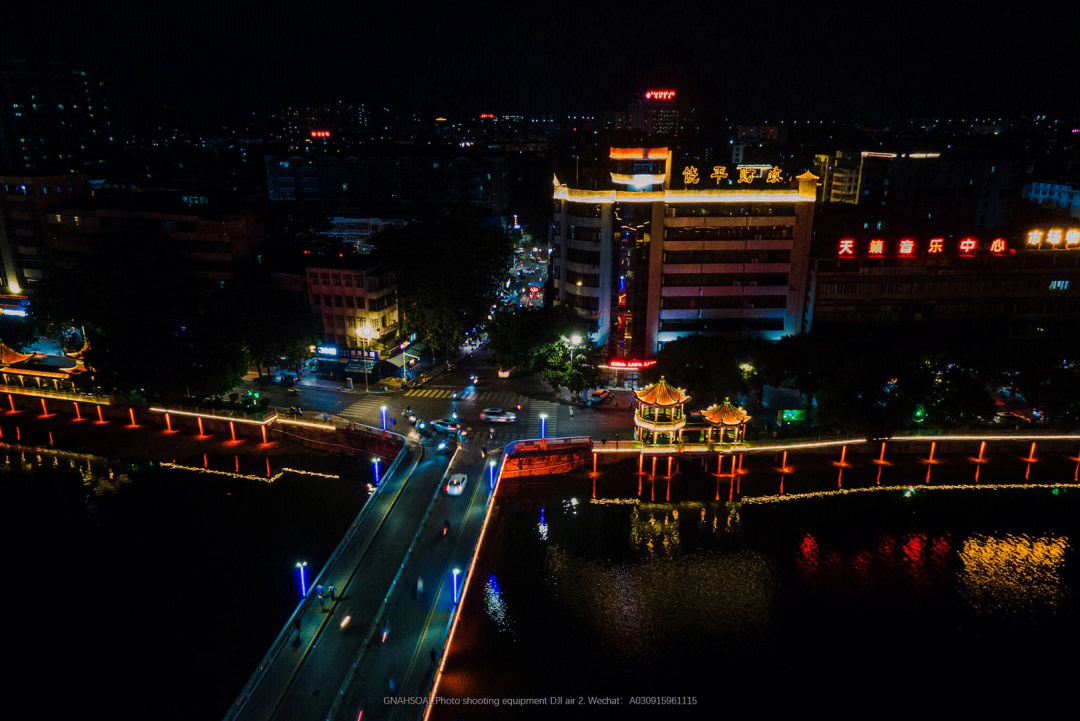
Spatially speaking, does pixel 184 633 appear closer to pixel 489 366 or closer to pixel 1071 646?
pixel 489 366

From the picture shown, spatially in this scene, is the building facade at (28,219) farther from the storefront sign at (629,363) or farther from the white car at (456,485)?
the storefront sign at (629,363)

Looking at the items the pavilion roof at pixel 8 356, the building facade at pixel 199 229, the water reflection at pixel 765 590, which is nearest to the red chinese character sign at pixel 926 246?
the water reflection at pixel 765 590

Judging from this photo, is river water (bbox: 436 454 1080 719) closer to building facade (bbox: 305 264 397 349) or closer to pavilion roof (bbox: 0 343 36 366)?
building facade (bbox: 305 264 397 349)

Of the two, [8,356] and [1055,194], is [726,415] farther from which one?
[1055,194]

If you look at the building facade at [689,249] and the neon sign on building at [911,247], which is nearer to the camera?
the neon sign on building at [911,247]

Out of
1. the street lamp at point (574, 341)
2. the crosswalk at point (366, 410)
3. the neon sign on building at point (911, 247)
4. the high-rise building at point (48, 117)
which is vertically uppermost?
the high-rise building at point (48, 117)

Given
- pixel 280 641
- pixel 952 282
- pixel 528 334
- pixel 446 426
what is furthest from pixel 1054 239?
pixel 280 641

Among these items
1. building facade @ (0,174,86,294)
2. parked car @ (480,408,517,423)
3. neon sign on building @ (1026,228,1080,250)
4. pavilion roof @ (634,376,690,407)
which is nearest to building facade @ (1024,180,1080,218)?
neon sign on building @ (1026,228,1080,250)
